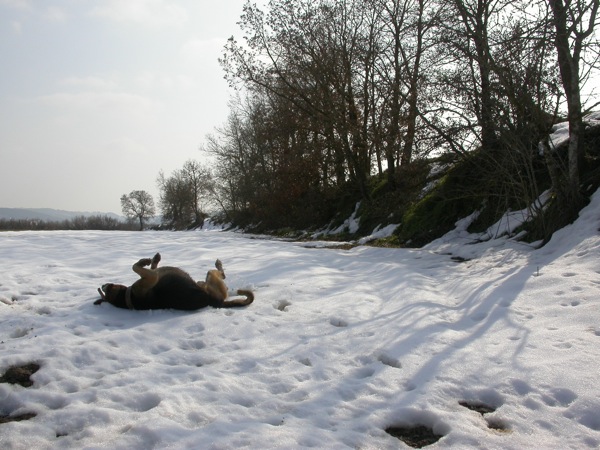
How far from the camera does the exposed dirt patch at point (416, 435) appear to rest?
114 inches

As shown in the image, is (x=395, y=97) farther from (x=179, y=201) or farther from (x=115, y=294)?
(x=179, y=201)

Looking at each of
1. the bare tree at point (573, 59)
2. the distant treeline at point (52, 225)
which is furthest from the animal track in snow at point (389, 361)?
the distant treeline at point (52, 225)

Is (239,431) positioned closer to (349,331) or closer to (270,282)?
(349,331)

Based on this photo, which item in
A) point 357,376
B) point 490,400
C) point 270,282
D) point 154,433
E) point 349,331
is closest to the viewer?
point 154,433

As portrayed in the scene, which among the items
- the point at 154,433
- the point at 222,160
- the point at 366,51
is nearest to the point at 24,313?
the point at 154,433

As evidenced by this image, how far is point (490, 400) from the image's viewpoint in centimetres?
341

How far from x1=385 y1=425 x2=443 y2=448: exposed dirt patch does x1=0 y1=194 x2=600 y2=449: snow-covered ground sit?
0.06 m

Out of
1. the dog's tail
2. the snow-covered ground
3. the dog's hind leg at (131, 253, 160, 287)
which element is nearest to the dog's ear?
the snow-covered ground

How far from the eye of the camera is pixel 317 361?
420 centimetres

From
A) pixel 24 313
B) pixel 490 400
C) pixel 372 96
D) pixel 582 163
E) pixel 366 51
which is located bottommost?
pixel 490 400

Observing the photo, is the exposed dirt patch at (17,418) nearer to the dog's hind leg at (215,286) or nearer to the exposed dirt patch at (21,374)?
the exposed dirt patch at (21,374)

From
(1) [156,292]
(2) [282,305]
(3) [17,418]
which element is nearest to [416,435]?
(3) [17,418]

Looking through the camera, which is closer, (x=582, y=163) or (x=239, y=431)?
(x=239, y=431)

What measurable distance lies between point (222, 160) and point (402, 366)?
44.2 m
